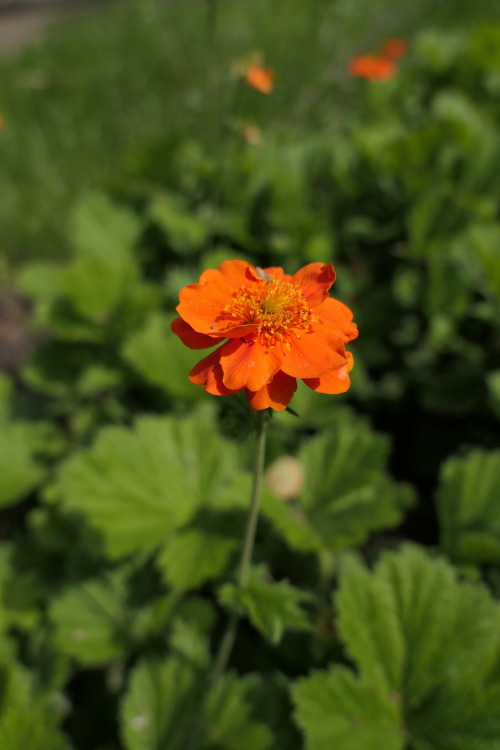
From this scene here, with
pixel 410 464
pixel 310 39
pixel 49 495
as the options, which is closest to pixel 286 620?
pixel 49 495

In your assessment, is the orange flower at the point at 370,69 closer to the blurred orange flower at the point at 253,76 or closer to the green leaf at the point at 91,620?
the blurred orange flower at the point at 253,76

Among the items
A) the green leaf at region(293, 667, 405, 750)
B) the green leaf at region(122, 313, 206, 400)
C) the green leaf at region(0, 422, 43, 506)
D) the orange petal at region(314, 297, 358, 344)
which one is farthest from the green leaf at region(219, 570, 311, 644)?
the green leaf at region(0, 422, 43, 506)

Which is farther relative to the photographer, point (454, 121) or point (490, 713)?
point (454, 121)

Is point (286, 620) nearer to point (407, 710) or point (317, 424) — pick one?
point (407, 710)

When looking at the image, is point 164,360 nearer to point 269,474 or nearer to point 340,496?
point 269,474

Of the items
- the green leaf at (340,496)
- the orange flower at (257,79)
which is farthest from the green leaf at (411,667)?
the orange flower at (257,79)

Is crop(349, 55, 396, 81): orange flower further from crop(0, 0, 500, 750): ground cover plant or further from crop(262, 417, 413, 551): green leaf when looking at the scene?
crop(262, 417, 413, 551): green leaf
